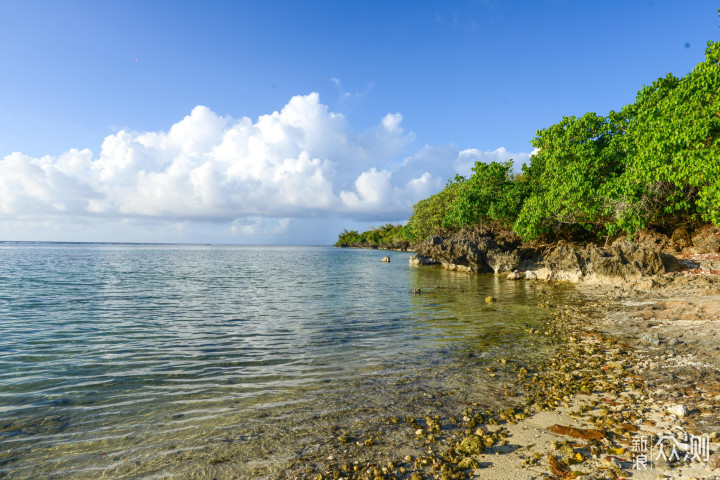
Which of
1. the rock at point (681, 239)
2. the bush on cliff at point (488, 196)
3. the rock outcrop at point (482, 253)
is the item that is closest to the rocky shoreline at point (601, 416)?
the rock at point (681, 239)

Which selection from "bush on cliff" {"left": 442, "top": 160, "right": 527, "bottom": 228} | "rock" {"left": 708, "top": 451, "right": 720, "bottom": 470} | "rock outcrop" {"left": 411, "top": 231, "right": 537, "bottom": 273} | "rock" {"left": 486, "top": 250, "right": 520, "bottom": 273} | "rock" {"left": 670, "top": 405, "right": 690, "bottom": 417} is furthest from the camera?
"bush on cliff" {"left": 442, "top": 160, "right": 527, "bottom": 228}

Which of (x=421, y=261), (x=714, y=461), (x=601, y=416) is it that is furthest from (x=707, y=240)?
(x=421, y=261)

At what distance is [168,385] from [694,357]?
43.1ft

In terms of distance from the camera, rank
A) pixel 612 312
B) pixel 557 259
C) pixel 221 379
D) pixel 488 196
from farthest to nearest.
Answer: pixel 488 196 → pixel 557 259 → pixel 612 312 → pixel 221 379

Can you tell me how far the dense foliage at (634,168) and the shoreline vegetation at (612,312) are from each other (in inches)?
4.4

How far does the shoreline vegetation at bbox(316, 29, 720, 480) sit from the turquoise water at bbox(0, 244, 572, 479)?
42.0 inches

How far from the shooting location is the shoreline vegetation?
4980 millimetres

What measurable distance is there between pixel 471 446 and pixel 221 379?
6054 mm

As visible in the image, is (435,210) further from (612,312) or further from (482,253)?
(612,312)

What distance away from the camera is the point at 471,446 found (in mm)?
5203

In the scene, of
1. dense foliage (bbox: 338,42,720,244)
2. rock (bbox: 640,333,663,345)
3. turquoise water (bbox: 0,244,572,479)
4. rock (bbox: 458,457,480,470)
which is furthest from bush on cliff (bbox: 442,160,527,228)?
rock (bbox: 458,457,480,470)

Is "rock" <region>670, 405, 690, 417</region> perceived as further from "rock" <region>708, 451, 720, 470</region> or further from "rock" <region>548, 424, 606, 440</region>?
"rock" <region>548, 424, 606, 440</region>

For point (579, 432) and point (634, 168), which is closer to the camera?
point (579, 432)

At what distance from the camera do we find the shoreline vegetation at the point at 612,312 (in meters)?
4.98
